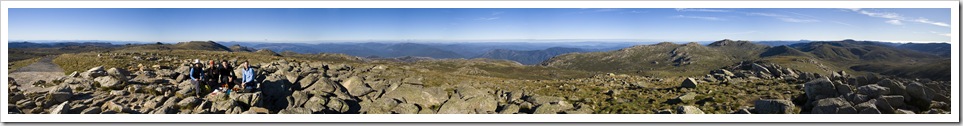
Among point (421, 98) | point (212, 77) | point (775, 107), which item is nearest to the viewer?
point (775, 107)

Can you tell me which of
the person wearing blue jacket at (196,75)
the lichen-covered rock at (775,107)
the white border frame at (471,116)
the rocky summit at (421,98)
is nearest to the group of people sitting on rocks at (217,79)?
the person wearing blue jacket at (196,75)

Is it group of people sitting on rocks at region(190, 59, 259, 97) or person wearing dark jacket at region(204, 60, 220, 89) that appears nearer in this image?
group of people sitting on rocks at region(190, 59, 259, 97)

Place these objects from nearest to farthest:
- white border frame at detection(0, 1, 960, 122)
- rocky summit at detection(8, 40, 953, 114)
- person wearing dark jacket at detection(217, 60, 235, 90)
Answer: white border frame at detection(0, 1, 960, 122)
rocky summit at detection(8, 40, 953, 114)
person wearing dark jacket at detection(217, 60, 235, 90)

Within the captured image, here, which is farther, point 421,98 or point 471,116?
point 421,98

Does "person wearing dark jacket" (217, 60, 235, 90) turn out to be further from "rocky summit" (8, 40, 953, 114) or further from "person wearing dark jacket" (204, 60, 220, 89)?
"rocky summit" (8, 40, 953, 114)

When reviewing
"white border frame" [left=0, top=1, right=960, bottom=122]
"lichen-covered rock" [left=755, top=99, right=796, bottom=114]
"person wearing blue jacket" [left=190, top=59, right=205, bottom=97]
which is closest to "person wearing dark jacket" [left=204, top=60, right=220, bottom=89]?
"person wearing blue jacket" [left=190, top=59, right=205, bottom=97]

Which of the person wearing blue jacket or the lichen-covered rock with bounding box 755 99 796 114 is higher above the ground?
the person wearing blue jacket

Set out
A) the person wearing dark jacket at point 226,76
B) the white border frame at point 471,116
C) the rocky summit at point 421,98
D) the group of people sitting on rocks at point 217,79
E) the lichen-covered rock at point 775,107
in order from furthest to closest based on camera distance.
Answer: the person wearing dark jacket at point 226,76, the group of people sitting on rocks at point 217,79, the lichen-covered rock at point 775,107, the rocky summit at point 421,98, the white border frame at point 471,116

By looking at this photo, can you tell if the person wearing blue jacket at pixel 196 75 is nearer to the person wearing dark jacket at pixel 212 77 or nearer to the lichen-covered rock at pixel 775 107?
the person wearing dark jacket at pixel 212 77

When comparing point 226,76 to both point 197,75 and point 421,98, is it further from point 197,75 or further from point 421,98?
point 421,98

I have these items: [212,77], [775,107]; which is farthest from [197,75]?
[775,107]

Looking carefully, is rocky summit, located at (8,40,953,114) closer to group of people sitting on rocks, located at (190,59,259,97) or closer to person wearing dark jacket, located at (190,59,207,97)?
person wearing dark jacket, located at (190,59,207,97)

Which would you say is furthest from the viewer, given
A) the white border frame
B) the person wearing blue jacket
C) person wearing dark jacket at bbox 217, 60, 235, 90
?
person wearing dark jacket at bbox 217, 60, 235, 90
